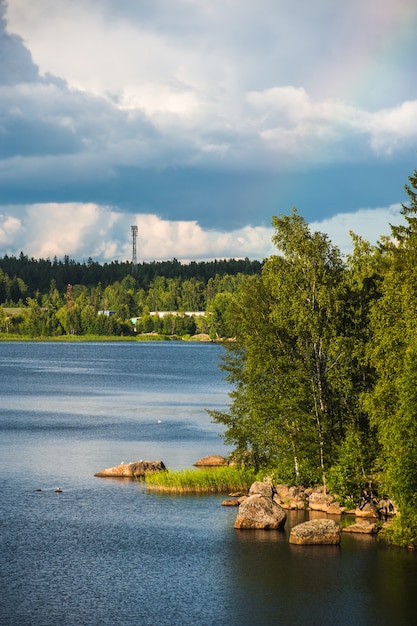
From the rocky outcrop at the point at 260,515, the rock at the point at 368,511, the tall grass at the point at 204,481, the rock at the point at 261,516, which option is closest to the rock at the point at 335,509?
the rock at the point at 368,511

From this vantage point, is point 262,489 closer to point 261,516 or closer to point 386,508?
point 261,516

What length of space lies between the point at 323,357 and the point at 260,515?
480 inches

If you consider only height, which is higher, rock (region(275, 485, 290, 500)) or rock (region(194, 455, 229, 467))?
rock (region(275, 485, 290, 500))

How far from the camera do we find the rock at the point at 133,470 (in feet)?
247

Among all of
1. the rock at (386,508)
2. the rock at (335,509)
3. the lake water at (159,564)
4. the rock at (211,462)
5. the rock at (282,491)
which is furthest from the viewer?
the rock at (211,462)

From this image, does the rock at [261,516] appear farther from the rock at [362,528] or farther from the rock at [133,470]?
the rock at [133,470]

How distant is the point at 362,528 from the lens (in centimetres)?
5653

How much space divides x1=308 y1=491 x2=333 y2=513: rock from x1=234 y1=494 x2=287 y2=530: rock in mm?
4617

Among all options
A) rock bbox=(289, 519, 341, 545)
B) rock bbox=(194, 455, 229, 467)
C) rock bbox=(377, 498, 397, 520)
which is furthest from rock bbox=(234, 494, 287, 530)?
rock bbox=(194, 455, 229, 467)

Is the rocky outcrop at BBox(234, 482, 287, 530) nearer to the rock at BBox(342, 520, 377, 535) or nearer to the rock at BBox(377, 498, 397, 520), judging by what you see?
the rock at BBox(342, 520, 377, 535)

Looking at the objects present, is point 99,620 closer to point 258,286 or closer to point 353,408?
point 353,408

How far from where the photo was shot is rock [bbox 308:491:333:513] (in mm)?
62094

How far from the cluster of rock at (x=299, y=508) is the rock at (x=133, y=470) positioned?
415 inches

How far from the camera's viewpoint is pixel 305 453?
205 ft
